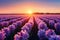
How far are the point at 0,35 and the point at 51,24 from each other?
11716 mm

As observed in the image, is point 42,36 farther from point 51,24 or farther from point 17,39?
point 51,24

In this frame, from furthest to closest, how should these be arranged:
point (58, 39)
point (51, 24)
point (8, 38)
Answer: point (51, 24)
point (8, 38)
point (58, 39)

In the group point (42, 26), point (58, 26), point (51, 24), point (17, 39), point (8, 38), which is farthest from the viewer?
point (51, 24)

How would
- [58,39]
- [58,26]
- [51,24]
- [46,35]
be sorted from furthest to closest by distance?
[51,24] < [58,26] < [46,35] < [58,39]

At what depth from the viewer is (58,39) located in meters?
7.24

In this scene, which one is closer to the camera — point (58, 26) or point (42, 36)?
point (42, 36)

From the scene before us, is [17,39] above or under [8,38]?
above

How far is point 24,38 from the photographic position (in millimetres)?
8930

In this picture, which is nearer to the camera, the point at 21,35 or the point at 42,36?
the point at 21,35

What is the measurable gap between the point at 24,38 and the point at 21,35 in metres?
0.17

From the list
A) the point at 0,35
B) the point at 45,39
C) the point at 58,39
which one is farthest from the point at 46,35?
the point at 58,39

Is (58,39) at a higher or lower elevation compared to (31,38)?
higher

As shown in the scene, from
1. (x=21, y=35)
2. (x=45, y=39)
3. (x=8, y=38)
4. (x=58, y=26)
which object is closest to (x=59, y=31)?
(x=58, y=26)

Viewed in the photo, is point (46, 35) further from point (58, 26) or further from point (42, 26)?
point (58, 26)
